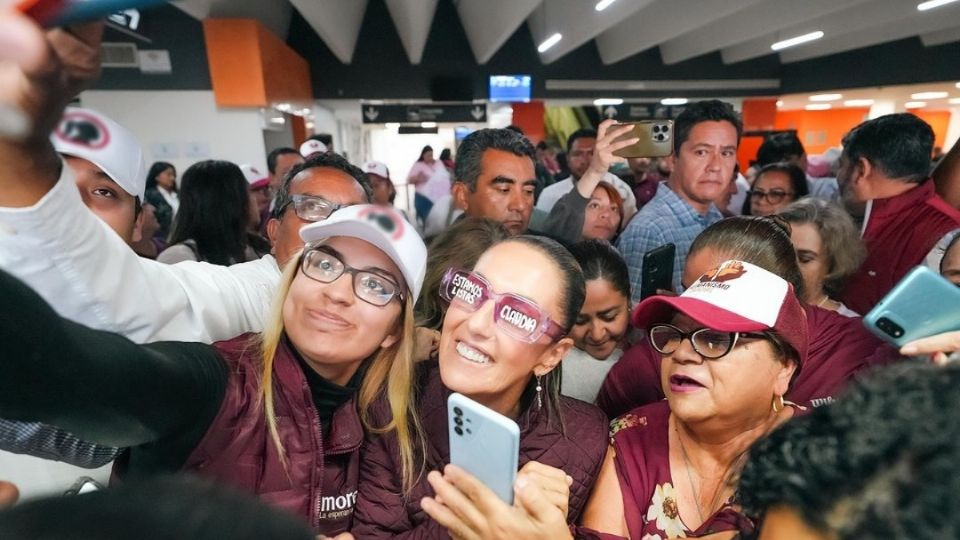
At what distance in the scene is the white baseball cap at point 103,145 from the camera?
48cm

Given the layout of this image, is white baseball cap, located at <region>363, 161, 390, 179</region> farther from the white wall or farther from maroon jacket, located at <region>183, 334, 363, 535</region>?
maroon jacket, located at <region>183, 334, 363, 535</region>

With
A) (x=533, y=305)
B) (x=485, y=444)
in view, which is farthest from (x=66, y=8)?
(x=533, y=305)

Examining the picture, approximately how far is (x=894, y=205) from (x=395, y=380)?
267 cm

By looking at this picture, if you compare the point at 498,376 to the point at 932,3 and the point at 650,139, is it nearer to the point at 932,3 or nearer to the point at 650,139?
the point at 650,139

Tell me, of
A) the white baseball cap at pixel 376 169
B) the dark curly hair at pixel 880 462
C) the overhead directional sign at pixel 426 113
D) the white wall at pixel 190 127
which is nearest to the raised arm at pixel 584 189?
the dark curly hair at pixel 880 462

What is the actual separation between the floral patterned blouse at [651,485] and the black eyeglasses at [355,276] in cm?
67

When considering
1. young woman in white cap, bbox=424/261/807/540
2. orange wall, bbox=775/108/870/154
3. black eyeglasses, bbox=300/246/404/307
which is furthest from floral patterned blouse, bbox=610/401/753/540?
orange wall, bbox=775/108/870/154

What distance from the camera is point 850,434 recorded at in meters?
0.50

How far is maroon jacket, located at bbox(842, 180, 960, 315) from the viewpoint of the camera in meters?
2.33

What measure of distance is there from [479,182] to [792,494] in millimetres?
2071

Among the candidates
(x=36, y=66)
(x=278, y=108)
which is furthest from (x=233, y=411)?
(x=278, y=108)

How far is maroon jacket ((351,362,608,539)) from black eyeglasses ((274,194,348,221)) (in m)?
0.76

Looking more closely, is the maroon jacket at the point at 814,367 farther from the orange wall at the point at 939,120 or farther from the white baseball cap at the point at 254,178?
the orange wall at the point at 939,120

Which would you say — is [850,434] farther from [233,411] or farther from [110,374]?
[233,411]
